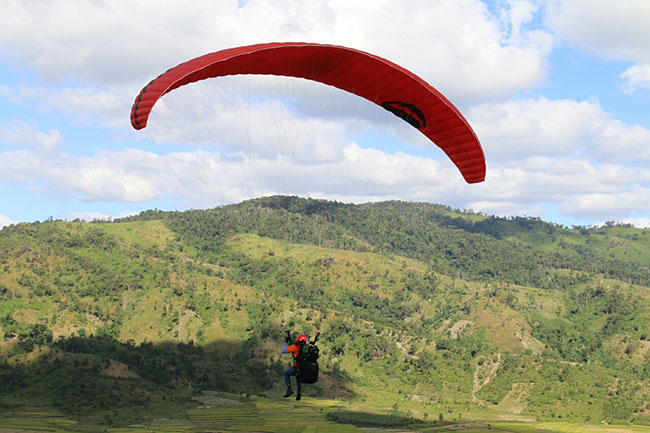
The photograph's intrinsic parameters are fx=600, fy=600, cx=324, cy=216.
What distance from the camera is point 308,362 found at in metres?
17.5

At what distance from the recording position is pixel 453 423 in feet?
223

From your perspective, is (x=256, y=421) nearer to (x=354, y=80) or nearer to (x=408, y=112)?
(x=408, y=112)

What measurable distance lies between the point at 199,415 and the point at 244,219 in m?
115

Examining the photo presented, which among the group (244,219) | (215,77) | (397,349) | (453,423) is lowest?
(453,423)

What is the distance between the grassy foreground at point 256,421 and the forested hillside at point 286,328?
2.86 meters

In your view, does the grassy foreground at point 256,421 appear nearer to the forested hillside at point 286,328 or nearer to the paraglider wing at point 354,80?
the forested hillside at point 286,328

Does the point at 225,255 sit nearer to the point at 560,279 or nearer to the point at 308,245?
the point at 308,245

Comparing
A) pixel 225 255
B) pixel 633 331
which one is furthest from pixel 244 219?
pixel 633 331

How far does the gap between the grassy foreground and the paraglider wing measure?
45.8 m

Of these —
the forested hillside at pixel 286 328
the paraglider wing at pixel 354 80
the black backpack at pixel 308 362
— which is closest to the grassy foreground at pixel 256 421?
the forested hillside at pixel 286 328

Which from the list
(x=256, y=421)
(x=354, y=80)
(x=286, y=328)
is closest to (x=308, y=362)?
(x=354, y=80)

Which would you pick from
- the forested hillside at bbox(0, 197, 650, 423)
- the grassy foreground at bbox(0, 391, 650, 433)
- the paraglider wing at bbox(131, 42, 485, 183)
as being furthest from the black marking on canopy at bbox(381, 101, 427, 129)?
the forested hillside at bbox(0, 197, 650, 423)

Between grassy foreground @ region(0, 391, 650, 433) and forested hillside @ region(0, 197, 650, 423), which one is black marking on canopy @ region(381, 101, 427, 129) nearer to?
grassy foreground @ region(0, 391, 650, 433)

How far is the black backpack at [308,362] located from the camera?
57.3 feet
